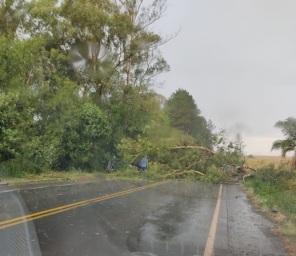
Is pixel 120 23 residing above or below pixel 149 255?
above

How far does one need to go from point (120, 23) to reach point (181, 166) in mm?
19407

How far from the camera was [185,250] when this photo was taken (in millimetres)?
9984

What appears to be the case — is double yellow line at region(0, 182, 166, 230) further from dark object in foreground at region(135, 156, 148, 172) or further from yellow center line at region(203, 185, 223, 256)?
dark object in foreground at region(135, 156, 148, 172)

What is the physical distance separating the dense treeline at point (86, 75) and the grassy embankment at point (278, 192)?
4.84 meters

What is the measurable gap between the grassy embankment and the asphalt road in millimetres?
473

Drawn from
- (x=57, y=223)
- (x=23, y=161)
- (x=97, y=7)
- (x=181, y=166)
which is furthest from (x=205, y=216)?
(x=97, y=7)

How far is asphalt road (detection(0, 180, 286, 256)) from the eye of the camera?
946cm

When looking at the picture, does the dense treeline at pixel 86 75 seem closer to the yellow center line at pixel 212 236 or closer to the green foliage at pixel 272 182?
the green foliage at pixel 272 182

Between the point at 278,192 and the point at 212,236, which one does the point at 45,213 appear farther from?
the point at 278,192

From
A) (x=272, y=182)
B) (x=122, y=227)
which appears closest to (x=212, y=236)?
(x=122, y=227)

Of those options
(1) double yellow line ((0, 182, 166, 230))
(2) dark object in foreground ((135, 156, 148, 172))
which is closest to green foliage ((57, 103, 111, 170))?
(2) dark object in foreground ((135, 156, 148, 172))

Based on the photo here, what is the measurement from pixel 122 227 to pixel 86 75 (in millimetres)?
35551

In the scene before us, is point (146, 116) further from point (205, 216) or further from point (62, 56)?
point (205, 216)

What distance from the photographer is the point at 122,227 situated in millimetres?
12148
